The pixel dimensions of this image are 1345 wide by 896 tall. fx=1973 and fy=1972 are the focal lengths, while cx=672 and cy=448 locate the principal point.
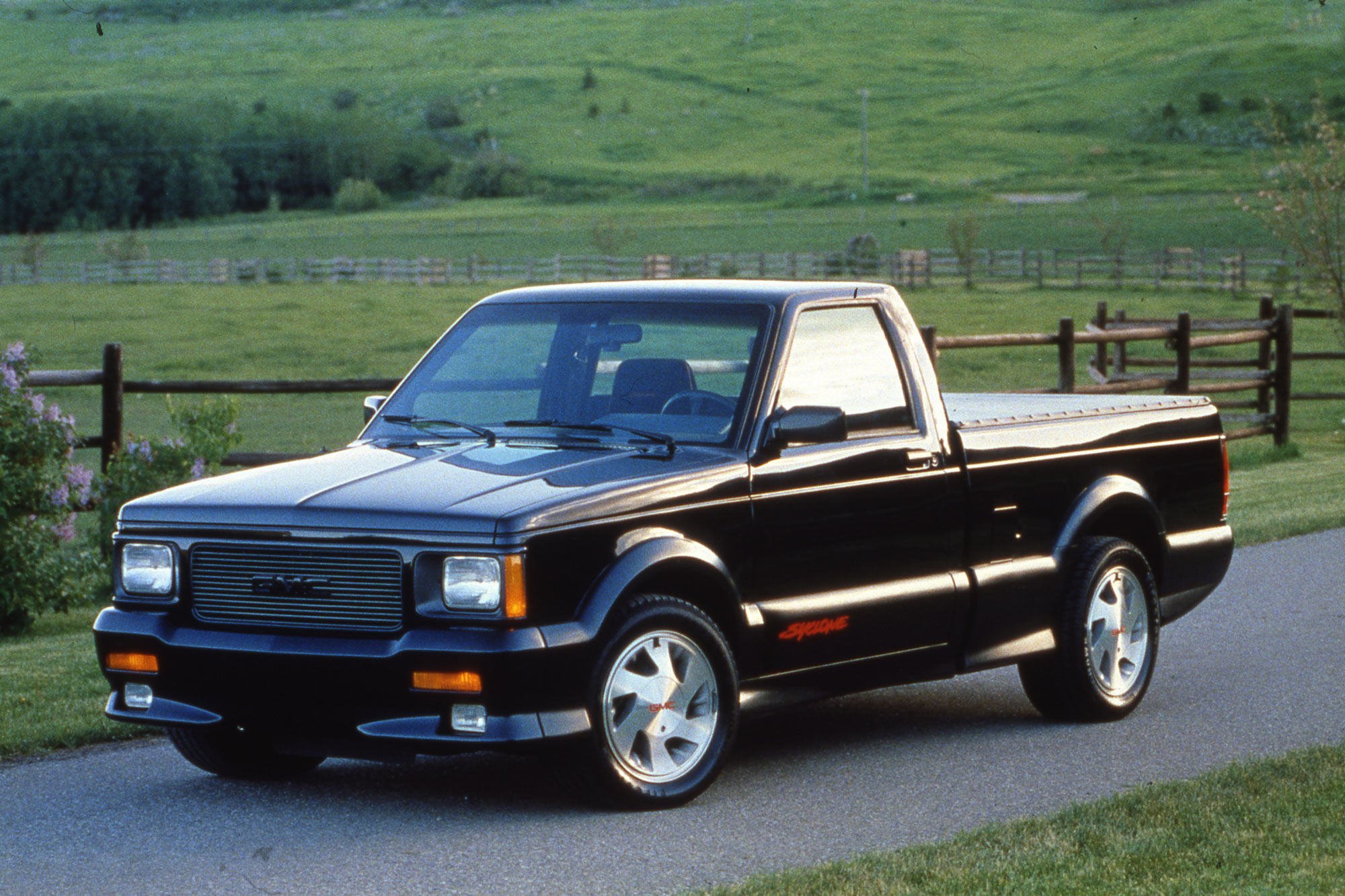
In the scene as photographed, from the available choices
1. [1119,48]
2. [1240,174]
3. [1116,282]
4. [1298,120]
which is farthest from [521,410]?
[1119,48]

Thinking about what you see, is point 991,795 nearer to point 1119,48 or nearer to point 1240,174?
point 1240,174

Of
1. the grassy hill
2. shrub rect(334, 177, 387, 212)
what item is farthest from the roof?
shrub rect(334, 177, 387, 212)

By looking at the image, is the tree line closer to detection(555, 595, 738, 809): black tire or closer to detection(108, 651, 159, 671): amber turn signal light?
detection(108, 651, 159, 671): amber turn signal light

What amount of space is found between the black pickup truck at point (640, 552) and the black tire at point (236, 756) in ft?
0.04

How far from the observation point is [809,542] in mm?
6906

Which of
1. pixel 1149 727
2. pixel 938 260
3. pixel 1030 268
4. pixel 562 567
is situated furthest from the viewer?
pixel 938 260

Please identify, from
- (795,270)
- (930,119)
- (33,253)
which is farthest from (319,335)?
(930,119)

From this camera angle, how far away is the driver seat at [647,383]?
711 centimetres

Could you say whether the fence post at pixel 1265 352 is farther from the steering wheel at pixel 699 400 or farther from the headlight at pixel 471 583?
the headlight at pixel 471 583

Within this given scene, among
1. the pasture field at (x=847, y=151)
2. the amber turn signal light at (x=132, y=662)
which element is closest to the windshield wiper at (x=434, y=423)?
the amber turn signal light at (x=132, y=662)

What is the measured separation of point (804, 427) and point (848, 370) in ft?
2.30

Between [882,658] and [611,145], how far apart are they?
17610 cm

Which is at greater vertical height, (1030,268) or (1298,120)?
(1298,120)

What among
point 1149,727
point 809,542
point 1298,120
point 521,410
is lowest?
point 1149,727
